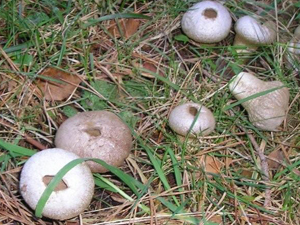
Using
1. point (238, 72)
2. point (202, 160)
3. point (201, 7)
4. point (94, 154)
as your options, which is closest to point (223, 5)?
point (201, 7)

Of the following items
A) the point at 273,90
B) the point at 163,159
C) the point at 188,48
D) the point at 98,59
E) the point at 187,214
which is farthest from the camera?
the point at 188,48

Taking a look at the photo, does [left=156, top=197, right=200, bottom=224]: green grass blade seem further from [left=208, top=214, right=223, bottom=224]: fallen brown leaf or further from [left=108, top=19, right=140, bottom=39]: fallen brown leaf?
[left=108, top=19, right=140, bottom=39]: fallen brown leaf

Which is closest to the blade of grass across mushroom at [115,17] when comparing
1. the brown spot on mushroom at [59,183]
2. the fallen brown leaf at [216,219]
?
the brown spot on mushroom at [59,183]

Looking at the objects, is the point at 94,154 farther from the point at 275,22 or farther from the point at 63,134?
the point at 275,22

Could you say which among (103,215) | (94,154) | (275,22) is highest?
(275,22)

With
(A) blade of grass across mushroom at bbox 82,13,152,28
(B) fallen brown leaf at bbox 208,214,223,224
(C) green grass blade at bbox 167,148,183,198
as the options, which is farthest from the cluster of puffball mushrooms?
(B) fallen brown leaf at bbox 208,214,223,224

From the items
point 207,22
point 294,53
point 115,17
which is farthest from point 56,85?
point 294,53

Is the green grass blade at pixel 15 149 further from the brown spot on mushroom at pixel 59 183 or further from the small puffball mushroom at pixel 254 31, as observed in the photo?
the small puffball mushroom at pixel 254 31

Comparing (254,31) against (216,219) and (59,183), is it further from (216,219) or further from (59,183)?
(59,183)
